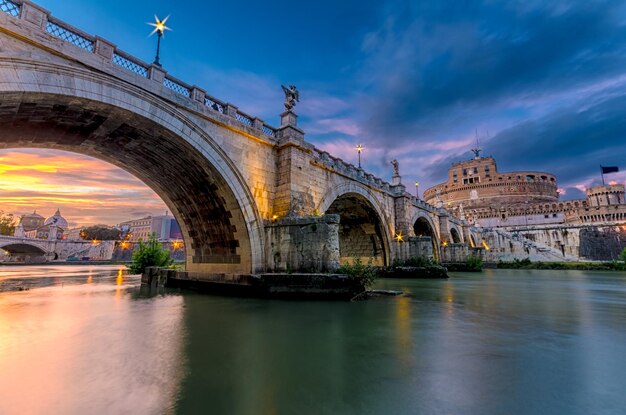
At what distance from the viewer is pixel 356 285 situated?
11.5 meters

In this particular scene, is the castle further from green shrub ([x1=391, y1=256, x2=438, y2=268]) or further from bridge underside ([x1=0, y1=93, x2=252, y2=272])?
bridge underside ([x1=0, y1=93, x2=252, y2=272])

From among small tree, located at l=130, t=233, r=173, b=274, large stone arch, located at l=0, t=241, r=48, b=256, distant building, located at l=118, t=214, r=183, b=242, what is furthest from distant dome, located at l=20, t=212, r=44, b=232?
small tree, located at l=130, t=233, r=173, b=274

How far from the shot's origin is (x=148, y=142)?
39.1 feet

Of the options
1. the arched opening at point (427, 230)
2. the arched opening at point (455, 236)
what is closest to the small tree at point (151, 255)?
the arched opening at point (427, 230)

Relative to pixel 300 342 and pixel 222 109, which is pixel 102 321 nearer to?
pixel 300 342

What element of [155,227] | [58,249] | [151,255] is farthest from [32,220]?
[151,255]

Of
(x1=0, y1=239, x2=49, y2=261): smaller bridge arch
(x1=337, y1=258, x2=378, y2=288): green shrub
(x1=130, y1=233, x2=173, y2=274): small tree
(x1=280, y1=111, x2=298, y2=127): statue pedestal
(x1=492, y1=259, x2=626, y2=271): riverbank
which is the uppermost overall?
(x1=280, y1=111, x2=298, y2=127): statue pedestal

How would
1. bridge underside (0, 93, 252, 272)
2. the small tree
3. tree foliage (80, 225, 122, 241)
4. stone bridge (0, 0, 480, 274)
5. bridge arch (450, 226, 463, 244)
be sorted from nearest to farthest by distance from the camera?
stone bridge (0, 0, 480, 274), bridge underside (0, 93, 252, 272), the small tree, bridge arch (450, 226, 463, 244), tree foliage (80, 225, 122, 241)

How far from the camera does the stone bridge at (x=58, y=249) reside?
64006 mm

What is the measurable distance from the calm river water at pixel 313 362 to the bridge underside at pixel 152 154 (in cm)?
580

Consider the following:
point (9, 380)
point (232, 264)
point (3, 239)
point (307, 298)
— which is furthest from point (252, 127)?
point (3, 239)

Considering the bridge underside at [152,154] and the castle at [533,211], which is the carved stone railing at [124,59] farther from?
the castle at [533,211]

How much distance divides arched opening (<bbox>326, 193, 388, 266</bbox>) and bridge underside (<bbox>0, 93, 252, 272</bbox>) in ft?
36.1

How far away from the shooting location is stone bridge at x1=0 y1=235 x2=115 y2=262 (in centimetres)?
6401
